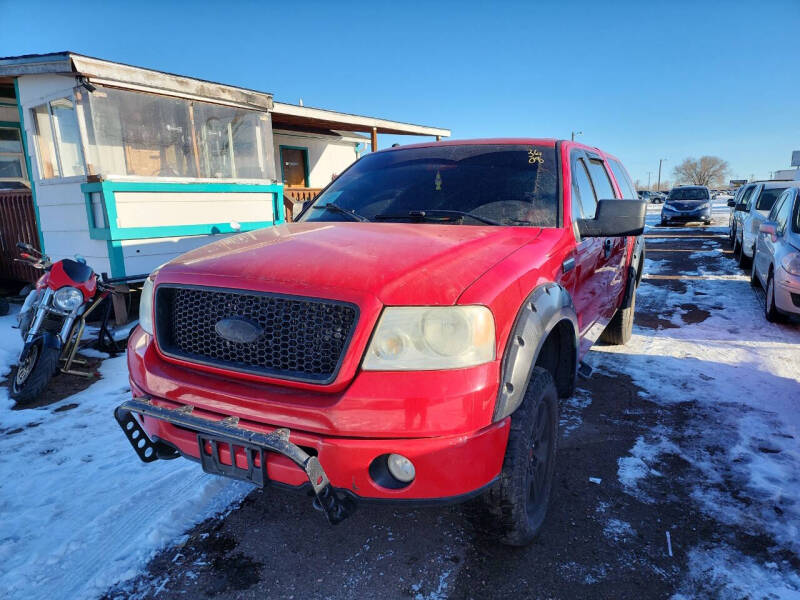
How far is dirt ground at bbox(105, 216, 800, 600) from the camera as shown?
206 centimetres

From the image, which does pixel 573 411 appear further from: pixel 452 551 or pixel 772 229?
pixel 772 229

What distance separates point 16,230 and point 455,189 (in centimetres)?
834

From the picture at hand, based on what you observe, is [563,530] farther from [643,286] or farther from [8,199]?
[8,199]

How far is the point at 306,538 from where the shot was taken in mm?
2383

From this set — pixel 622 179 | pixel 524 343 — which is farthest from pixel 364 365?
pixel 622 179

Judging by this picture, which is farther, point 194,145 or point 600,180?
point 194,145

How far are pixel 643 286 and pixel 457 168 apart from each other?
6.96 metres

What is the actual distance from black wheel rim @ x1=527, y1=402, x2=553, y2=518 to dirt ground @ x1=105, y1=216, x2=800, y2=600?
184 mm

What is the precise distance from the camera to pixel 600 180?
13.1ft

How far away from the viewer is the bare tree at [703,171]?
103 meters

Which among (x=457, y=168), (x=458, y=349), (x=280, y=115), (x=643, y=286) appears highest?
(x=280, y=115)

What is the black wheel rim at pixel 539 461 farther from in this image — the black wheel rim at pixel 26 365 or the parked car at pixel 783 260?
the parked car at pixel 783 260

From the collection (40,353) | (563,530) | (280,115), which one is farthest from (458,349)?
(280,115)

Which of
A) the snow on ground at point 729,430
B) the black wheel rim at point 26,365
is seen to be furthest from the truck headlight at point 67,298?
the snow on ground at point 729,430
